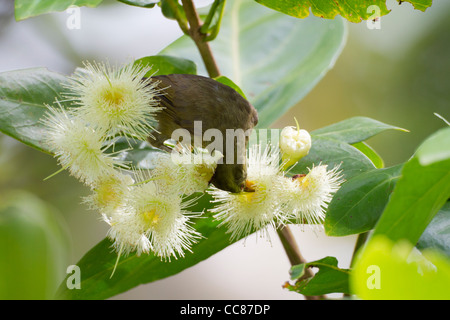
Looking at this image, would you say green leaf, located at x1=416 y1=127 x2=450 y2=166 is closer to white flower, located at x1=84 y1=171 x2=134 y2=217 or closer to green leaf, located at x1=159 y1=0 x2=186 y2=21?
white flower, located at x1=84 y1=171 x2=134 y2=217

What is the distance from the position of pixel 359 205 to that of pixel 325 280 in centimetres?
12

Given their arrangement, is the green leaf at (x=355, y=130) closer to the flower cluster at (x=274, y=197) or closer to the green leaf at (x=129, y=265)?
the flower cluster at (x=274, y=197)

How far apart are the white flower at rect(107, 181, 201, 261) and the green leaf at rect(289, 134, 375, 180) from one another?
214 millimetres

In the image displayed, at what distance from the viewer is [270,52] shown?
130 centimetres

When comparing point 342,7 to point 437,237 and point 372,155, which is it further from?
point 437,237

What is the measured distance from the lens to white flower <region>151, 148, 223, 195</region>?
0.73 meters

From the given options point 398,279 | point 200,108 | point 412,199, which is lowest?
point 398,279

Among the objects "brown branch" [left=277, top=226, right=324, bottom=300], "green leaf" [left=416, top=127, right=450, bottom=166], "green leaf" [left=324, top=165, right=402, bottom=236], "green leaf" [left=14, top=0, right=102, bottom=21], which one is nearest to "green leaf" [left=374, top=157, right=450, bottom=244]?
"green leaf" [left=416, top=127, right=450, bottom=166]

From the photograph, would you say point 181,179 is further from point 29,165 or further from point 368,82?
point 368,82

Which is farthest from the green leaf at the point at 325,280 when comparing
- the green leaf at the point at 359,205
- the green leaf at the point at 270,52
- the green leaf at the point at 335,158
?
the green leaf at the point at 270,52

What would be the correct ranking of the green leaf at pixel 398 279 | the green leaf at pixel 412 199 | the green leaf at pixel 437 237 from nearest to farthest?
the green leaf at pixel 398 279
the green leaf at pixel 412 199
the green leaf at pixel 437 237

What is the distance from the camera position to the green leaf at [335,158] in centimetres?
79

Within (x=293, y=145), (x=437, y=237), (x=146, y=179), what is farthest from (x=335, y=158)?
(x=146, y=179)

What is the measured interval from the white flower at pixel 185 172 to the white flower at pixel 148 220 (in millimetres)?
16
